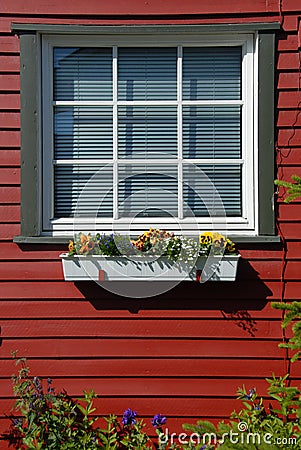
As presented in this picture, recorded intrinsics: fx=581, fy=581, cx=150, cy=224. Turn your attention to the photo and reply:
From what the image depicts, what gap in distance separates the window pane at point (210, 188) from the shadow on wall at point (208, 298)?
1.36 feet

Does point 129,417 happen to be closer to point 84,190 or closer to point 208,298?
point 208,298

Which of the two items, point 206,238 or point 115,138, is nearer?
point 206,238

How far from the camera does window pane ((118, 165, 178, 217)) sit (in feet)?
12.8

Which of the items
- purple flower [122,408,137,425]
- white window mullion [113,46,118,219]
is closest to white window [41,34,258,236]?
white window mullion [113,46,118,219]

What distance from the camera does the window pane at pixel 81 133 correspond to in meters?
3.93

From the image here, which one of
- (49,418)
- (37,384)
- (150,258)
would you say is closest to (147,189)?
(150,258)

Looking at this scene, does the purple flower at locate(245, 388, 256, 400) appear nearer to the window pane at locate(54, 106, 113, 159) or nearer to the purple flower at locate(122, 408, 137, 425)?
the purple flower at locate(122, 408, 137, 425)

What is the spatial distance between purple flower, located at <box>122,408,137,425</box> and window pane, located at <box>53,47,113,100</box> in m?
2.08

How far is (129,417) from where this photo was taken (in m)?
3.72

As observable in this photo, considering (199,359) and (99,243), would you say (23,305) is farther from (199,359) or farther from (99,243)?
(199,359)

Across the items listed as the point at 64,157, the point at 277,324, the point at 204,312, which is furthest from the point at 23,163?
the point at 277,324

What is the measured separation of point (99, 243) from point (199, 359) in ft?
3.32

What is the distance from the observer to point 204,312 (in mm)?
3828

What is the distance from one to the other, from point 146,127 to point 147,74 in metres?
0.36
